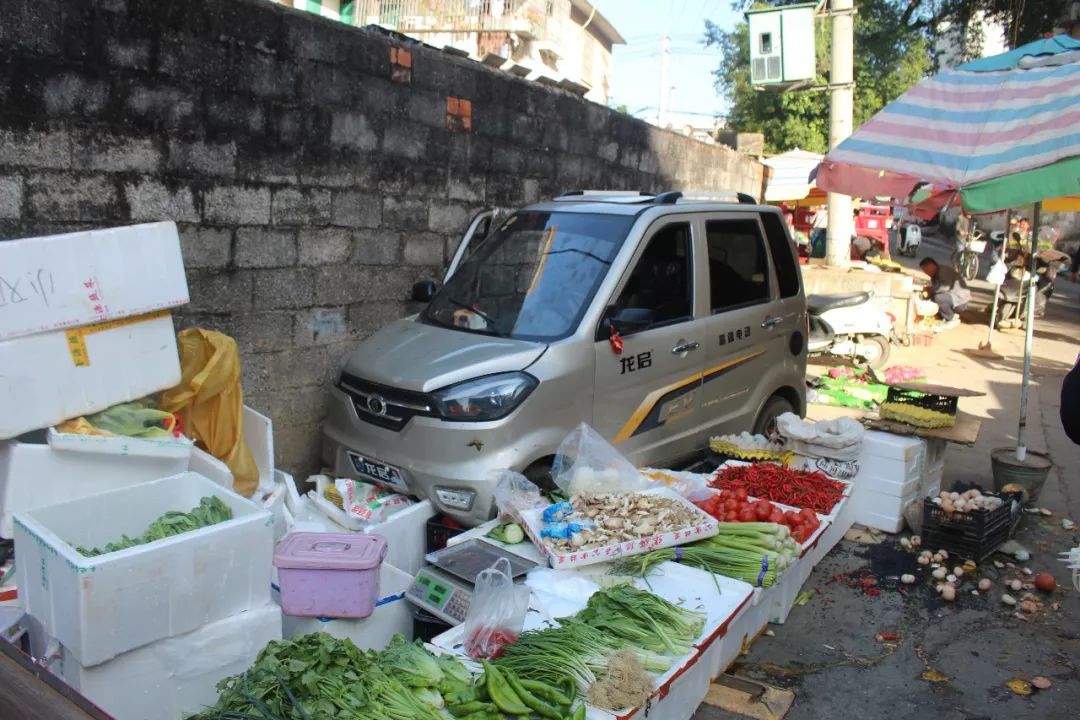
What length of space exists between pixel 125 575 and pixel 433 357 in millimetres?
2223

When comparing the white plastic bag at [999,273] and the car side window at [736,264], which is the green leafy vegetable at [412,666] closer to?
the car side window at [736,264]

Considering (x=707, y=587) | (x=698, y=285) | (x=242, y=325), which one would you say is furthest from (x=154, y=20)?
(x=707, y=587)

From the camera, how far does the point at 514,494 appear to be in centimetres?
448

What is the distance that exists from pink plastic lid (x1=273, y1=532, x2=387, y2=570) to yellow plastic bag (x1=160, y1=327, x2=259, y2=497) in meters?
1.14

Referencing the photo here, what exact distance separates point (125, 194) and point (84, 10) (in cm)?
97

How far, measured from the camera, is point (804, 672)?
13.5ft

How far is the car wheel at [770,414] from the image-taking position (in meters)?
6.42

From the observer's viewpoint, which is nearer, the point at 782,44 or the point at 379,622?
the point at 379,622

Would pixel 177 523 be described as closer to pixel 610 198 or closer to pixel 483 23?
pixel 610 198

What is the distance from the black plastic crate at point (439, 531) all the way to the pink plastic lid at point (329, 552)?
0.99 m

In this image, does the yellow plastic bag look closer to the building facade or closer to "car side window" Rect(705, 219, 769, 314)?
"car side window" Rect(705, 219, 769, 314)

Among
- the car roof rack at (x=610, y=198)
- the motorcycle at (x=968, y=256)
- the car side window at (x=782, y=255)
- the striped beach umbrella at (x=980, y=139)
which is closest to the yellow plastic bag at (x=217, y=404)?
the car roof rack at (x=610, y=198)

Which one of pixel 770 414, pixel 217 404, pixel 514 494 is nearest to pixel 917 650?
pixel 514 494

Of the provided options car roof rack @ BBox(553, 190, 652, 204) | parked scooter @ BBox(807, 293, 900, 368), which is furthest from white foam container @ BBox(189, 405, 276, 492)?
parked scooter @ BBox(807, 293, 900, 368)
